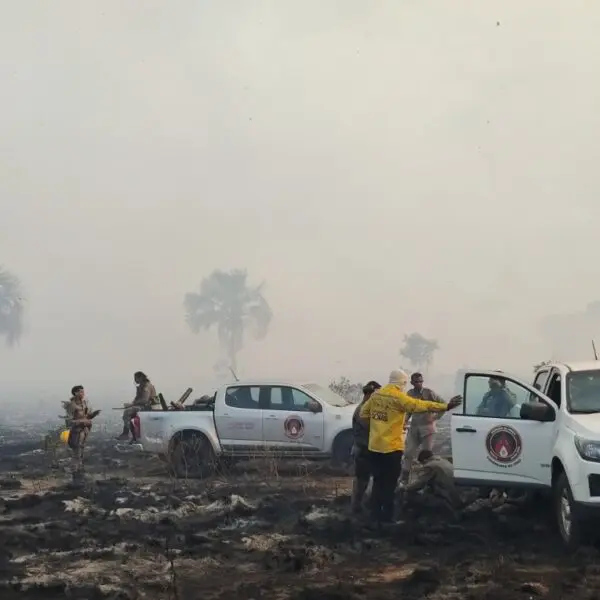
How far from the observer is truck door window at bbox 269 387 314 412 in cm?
1445

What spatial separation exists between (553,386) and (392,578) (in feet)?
10.4

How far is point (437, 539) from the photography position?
331 inches

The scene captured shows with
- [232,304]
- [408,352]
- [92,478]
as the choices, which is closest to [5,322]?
[232,304]

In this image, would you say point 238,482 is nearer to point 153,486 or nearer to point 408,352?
point 153,486

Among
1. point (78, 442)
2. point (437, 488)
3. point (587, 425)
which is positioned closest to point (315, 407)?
point (437, 488)

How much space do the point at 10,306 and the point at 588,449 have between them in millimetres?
74988

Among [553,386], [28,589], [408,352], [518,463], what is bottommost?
[28,589]

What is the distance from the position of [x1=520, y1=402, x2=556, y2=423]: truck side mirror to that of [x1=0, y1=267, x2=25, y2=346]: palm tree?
71.1 meters

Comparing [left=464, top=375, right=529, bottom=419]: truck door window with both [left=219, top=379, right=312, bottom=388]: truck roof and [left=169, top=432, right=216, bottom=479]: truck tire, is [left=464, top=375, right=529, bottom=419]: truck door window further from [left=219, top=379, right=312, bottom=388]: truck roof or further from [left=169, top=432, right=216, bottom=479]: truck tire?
[left=169, top=432, right=216, bottom=479]: truck tire

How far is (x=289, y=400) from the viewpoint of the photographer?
576 inches

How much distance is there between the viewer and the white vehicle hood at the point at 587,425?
735 cm

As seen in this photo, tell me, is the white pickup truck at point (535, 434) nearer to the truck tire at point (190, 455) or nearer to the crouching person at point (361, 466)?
the crouching person at point (361, 466)

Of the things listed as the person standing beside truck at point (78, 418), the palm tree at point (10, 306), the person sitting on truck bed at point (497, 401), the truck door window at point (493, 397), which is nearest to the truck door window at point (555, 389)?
the truck door window at point (493, 397)

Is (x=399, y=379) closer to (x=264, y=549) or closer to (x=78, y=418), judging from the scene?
(x=264, y=549)
